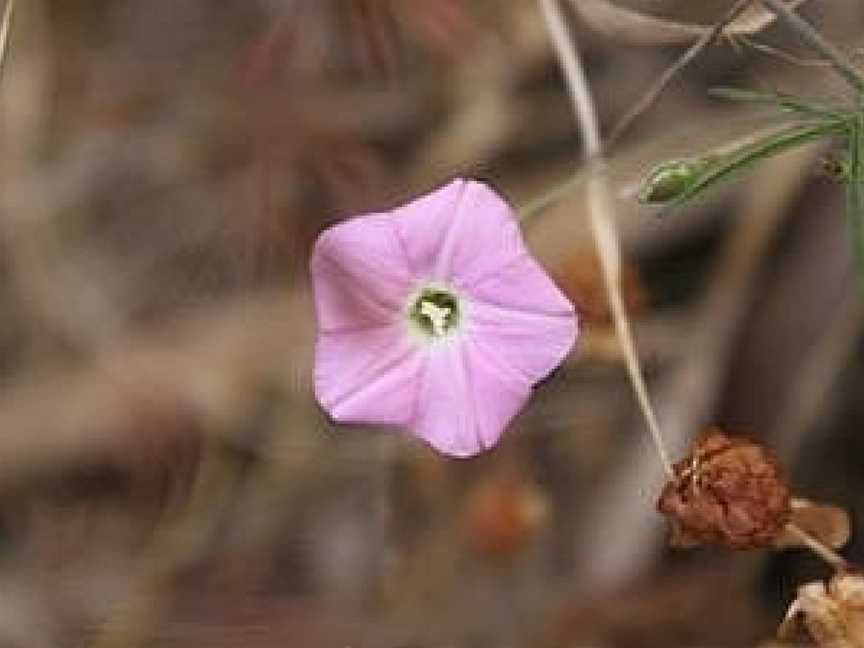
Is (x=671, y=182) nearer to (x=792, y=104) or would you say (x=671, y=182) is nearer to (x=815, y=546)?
(x=792, y=104)

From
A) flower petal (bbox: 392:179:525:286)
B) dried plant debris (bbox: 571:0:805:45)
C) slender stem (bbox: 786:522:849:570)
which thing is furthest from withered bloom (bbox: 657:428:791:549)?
dried plant debris (bbox: 571:0:805:45)

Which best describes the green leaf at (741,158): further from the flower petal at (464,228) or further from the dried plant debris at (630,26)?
the dried plant debris at (630,26)

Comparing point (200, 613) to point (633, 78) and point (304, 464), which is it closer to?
point (304, 464)

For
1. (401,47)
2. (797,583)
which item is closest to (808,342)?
(797,583)

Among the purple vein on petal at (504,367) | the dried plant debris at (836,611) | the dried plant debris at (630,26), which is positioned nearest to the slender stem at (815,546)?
the dried plant debris at (836,611)

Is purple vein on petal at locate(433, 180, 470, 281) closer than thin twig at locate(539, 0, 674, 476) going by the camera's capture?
Yes

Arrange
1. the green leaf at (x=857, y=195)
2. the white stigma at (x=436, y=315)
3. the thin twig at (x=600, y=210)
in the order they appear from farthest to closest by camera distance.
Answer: the thin twig at (x=600, y=210) < the white stigma at (x=436, y=315) < the green leaf at (x=857, y=195)

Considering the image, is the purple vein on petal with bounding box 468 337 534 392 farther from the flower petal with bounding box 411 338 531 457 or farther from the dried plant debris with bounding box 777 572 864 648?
the dried plant debris with bounding box 777 572 864 648
